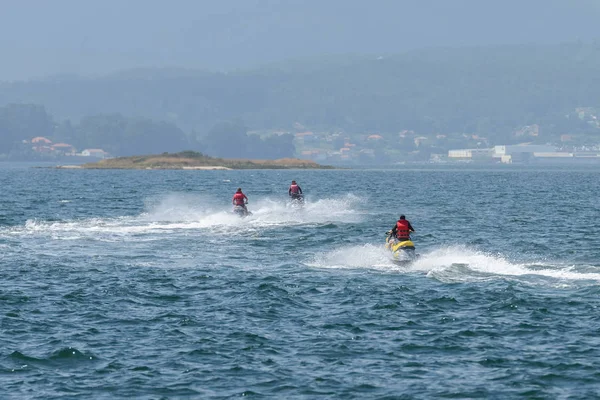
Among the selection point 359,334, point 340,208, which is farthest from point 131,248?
point 340,208

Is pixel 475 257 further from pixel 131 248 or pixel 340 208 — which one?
pixel 340 208

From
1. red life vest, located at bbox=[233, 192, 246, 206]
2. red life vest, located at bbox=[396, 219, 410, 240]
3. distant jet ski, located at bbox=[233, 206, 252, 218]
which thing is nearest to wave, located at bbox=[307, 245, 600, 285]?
red life vest, located at bbox=[396, 219, 410, 240]

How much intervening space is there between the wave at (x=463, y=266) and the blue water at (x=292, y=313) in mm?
126

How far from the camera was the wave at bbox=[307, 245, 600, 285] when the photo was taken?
137ft

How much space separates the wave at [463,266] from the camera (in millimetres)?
41906

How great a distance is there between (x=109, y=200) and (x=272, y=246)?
46954mm

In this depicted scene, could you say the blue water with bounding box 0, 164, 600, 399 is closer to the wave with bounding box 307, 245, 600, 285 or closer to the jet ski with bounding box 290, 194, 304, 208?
the wave with bounding box 307, 245, 600, 285

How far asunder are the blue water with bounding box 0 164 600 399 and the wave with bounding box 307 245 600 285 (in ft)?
0.41

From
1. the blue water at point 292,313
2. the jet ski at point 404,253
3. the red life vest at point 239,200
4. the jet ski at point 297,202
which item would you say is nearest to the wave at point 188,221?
the jet ski at point 297,202

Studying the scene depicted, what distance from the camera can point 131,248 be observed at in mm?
53250

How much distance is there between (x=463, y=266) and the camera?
44.3 meters

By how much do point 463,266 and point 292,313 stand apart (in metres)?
11.9

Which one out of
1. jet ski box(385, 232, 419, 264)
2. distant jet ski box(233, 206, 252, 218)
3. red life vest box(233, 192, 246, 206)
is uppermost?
red life vest box(233, 192, 246, 206)

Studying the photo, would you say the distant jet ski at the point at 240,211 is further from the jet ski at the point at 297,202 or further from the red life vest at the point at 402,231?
the red life vest at the point at 402,231
